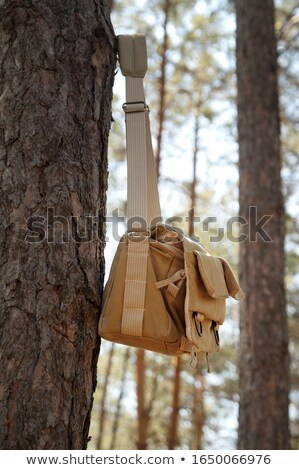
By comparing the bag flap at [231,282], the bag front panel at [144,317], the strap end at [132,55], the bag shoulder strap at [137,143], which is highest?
the strap end at [132,55]

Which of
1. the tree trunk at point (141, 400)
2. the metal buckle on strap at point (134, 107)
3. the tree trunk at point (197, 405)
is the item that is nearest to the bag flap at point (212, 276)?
the metal buckle on strap at point (134, 107)

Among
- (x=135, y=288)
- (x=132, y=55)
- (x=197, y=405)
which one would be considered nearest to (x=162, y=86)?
(x=197, y=405)

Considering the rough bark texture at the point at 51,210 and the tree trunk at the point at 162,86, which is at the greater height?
the tree trunk at the point at 162,86

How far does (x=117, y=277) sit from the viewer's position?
1.78 m

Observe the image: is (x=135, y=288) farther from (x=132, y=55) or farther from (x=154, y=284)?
(x=132, y=55)

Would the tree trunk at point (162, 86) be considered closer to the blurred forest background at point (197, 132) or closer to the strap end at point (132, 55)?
the blurred forest background at point (197, 132)

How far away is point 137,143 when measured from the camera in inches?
76.6

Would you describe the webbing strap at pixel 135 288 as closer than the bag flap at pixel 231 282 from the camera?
Yes

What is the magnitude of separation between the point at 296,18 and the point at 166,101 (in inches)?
154

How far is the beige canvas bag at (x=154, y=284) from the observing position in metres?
1.76

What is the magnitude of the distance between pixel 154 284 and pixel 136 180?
1.19 ft

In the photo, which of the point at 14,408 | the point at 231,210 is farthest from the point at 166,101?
the point at 14,408

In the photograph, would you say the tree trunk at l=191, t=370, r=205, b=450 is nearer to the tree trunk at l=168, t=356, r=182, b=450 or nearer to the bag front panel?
the tree trunk at l=168, t=356, r=182, b=450

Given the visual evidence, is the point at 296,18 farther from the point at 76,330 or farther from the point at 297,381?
the point at 297,381
